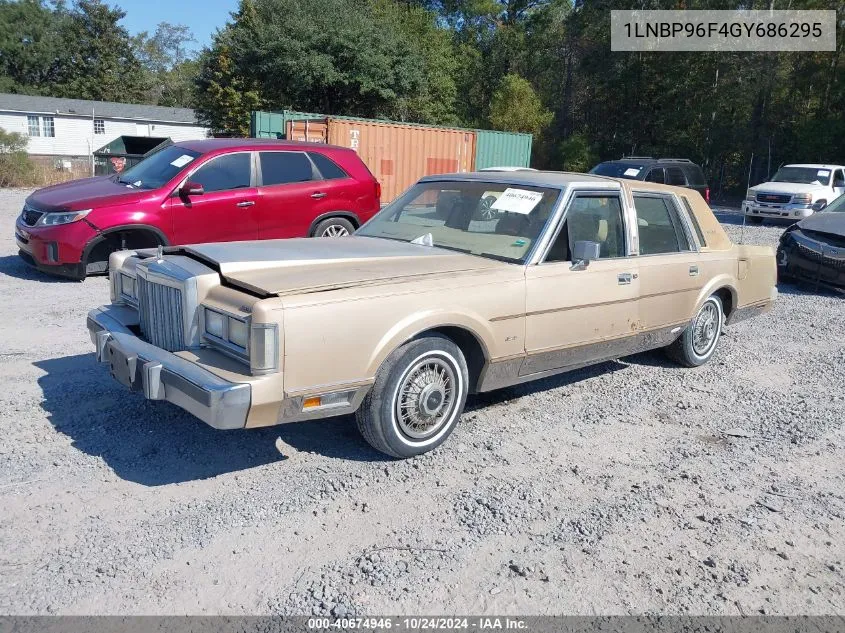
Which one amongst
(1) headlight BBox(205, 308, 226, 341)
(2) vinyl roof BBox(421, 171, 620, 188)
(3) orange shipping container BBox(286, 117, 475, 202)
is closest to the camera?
(1) headlight BBox(205, 308, 226, 341)

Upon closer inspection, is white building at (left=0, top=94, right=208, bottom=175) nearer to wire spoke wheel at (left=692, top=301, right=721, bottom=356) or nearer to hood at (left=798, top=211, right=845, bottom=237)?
hood at (left=798, top=211, right=845, bottom=237)

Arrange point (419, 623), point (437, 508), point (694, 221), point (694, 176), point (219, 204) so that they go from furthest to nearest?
point (694, 176) < point (219, 204) < point (694, 221) < point (437, 508) < point (419, 623)

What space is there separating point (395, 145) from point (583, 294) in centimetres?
1691

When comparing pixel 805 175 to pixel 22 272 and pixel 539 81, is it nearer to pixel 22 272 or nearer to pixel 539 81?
pixel 22 272

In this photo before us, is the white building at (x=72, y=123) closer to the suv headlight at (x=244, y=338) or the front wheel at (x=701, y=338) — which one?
the front wheel at (x=701, y=338)

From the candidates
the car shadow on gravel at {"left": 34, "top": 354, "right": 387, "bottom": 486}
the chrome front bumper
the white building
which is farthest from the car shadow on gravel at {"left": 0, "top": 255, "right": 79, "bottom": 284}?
the white building

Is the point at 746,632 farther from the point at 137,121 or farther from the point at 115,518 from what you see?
the point at 137,121

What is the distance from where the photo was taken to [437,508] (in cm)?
373

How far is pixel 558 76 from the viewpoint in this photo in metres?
45.2

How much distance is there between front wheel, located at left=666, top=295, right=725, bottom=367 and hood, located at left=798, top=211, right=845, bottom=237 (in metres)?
4.56

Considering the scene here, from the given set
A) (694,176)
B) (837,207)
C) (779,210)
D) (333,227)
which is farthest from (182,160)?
(779,210)

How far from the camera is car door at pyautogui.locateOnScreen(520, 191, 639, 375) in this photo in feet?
15.4

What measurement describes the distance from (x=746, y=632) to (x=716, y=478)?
1.46 meters

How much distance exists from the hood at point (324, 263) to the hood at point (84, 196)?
4.19m
